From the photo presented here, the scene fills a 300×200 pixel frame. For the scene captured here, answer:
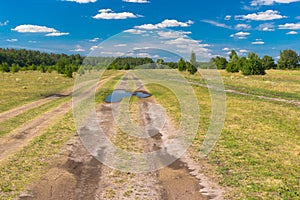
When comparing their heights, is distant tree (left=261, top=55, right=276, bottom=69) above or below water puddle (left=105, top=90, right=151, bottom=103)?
above

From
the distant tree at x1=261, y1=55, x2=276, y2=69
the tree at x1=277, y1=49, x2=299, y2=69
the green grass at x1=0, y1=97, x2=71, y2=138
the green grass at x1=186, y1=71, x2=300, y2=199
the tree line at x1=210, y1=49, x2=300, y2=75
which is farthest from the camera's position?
the tree at x1=277, y1=49, x2=299, y2=69

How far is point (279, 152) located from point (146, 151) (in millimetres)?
6538

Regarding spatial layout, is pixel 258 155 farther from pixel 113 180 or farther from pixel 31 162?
pixel 31 162

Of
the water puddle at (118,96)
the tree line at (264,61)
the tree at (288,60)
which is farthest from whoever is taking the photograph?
the tree at (288,60)

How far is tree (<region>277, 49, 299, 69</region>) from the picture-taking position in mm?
153950

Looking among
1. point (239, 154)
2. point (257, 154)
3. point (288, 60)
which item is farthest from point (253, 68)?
point (239, 154)

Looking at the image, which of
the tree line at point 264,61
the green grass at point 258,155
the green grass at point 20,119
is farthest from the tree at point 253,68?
the green grass at point 20,119

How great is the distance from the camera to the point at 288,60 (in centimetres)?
15588

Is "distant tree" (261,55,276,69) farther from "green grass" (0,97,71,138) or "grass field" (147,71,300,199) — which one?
"green grass" (0,97,71,138)

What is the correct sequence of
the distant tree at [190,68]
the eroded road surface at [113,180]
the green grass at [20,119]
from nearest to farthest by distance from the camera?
1. the eroded road surface at [113,180]
2. the green grass at [20,119]
3. the distant tree at [190,68]

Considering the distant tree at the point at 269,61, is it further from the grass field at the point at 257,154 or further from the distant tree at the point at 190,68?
the grass field at the point at 257,154

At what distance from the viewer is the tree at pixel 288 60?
154 metres

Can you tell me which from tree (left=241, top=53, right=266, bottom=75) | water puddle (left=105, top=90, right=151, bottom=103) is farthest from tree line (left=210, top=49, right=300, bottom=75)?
water puddle (left=105, top=90, right=151, bottom=103)

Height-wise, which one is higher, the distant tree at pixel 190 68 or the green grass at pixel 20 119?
the distant tree at pixel 190 68
